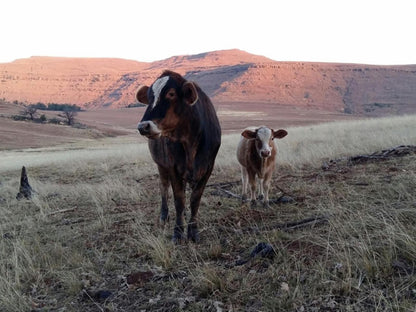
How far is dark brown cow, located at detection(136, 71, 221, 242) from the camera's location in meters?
4.18

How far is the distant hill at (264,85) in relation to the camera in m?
108

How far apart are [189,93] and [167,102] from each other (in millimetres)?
311

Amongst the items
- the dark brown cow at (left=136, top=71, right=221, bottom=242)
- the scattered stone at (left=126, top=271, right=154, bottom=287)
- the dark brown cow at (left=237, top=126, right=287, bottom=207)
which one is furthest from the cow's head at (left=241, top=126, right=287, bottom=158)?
the scattered stone at (left=126, top=271, right=154, bottom=287)

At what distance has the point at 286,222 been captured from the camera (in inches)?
183

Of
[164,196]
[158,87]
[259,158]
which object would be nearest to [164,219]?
[164,196]

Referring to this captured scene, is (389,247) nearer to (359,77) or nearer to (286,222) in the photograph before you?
(286,222)

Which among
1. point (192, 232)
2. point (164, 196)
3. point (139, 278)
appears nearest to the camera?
point (139, 278)

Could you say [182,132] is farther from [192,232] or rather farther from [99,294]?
[99,294]

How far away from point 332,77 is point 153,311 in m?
139

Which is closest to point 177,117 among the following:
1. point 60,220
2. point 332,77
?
point 60,220

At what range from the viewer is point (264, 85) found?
123625mm

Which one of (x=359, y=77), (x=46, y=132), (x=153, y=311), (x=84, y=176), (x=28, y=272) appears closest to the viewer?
(x=153, y=311)

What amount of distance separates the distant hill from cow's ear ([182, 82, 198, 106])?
92.0 meters

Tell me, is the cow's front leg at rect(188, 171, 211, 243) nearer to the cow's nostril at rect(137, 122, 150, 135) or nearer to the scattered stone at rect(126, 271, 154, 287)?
the scattered stone at rect(126, 271, 154, 287)
